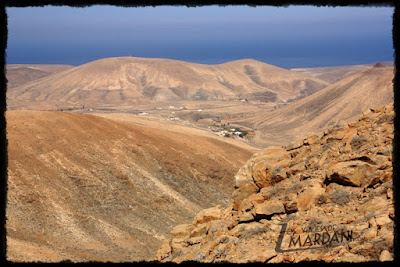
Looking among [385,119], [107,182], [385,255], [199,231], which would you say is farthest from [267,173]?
[107,182]

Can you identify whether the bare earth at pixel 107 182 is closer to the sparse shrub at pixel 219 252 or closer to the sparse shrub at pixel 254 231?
the sparse shrub at pixel 219 252

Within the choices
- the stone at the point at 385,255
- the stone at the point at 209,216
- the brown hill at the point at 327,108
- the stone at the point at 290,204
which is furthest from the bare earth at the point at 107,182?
the brown hill at the point at 327,108

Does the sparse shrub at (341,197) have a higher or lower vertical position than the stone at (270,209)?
higher

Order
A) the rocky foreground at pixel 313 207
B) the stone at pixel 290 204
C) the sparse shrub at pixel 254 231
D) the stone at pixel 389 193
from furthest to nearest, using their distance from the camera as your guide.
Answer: the stone at pixel 290 204, the sparse shrub at pixel 254 231, the stone at pixel 389 193, the rocky foreground at pixel 313 207

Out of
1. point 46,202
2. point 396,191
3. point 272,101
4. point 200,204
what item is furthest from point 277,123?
point 396,191

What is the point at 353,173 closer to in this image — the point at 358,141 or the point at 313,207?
the point at 313,207

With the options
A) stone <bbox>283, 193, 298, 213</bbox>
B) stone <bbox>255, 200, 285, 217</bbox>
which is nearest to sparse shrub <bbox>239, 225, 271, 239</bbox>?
stone <bbox>255, 200, 285, 217</bbox>

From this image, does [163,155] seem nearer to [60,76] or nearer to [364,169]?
[364,169]
